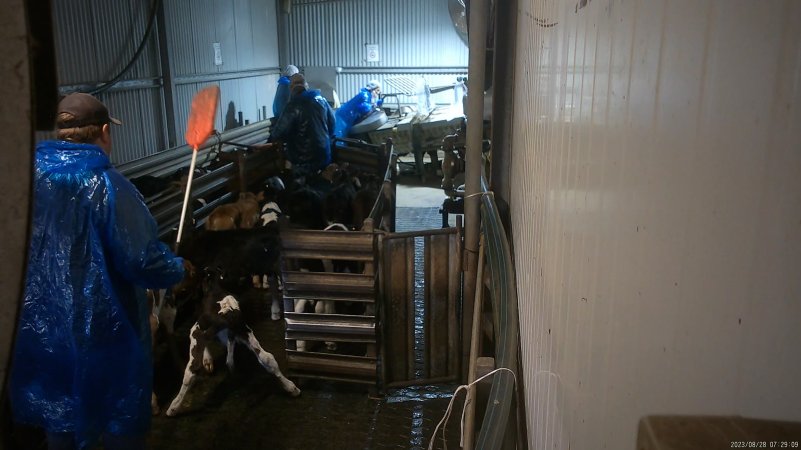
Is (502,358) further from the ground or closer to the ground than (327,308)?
further from the ground

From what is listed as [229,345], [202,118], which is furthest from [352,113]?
[229,345]

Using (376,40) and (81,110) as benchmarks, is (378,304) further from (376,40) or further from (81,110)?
(376,40)

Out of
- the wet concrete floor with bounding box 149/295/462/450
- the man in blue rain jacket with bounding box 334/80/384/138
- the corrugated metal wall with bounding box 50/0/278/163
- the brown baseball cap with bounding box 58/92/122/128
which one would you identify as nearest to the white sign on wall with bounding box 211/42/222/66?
the corrugated metal wall with bounding box 50/0/278/163

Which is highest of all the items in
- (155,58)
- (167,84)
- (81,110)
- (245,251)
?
(155,58)

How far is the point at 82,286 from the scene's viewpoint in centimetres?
257

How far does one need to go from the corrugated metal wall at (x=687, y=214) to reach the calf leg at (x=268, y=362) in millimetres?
3503

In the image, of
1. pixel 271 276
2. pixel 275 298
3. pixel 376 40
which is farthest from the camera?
pixel 376 40

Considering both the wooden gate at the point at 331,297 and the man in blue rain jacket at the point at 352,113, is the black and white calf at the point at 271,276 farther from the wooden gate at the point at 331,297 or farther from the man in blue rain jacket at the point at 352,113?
the man in blue rain jacket at the point at 352,113

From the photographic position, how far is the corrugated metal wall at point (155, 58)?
7.88 meters

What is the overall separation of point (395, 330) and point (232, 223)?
2.40 m

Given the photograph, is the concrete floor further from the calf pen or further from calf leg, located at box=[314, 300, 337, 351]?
calf leg, located at box=[314, 300, 337, 351]

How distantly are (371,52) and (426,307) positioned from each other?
47.5 ft

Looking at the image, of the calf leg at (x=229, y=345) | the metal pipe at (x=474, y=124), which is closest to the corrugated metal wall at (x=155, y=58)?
the calf leg at (x=229, y=345)

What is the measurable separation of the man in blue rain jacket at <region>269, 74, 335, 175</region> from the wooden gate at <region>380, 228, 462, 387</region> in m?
4.46
